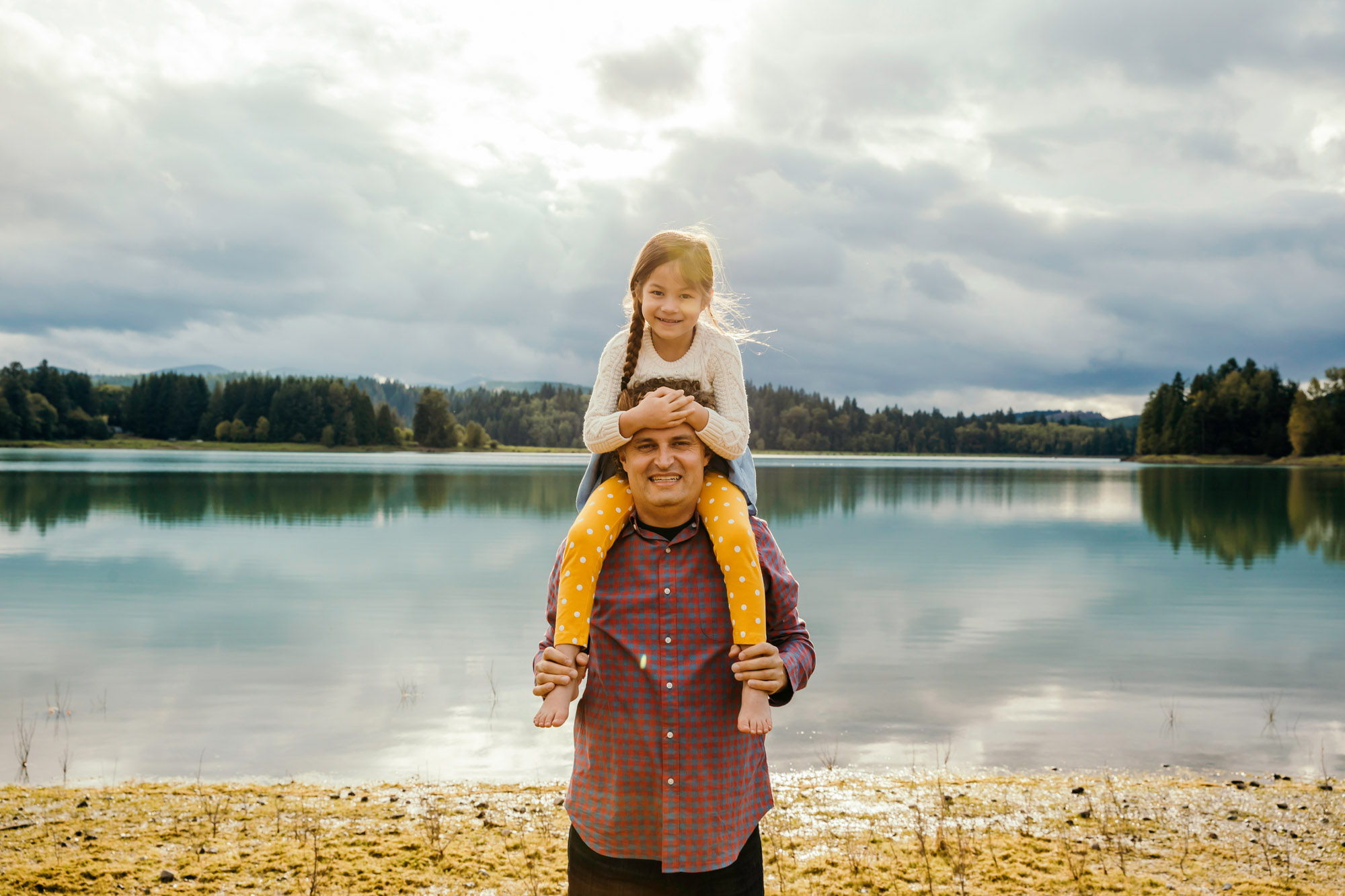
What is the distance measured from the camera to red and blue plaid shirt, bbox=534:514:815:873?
275cm

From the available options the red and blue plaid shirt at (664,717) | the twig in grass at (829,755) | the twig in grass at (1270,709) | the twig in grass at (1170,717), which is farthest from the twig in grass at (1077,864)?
the twig in grass at (1270,709)

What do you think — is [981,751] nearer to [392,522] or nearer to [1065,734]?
[1065,734]

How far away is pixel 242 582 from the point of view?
79.3 feet

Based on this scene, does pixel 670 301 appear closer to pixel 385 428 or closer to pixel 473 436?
pixel 385 428

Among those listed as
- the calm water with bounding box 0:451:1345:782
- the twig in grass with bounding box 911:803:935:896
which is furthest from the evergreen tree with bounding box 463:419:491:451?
the twig in grass with bounding box 911:803:935:896

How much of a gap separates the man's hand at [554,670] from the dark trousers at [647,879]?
61 centimetres

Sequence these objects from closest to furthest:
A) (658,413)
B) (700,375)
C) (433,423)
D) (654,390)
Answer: (658,413)
(654,390)
(700,375)
(433,423)

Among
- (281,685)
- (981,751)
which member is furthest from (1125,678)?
(281,685)

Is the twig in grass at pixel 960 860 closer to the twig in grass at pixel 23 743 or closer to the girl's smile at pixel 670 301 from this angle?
A: the girl's smile at pixel 670 301

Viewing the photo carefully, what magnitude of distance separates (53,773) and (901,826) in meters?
8.87

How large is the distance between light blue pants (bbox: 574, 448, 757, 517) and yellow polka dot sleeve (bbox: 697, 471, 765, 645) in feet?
0.79

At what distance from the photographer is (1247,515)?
4831cm

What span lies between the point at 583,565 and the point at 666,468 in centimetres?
42

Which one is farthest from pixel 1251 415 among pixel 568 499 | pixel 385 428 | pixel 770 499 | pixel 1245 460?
pixel 385 428
